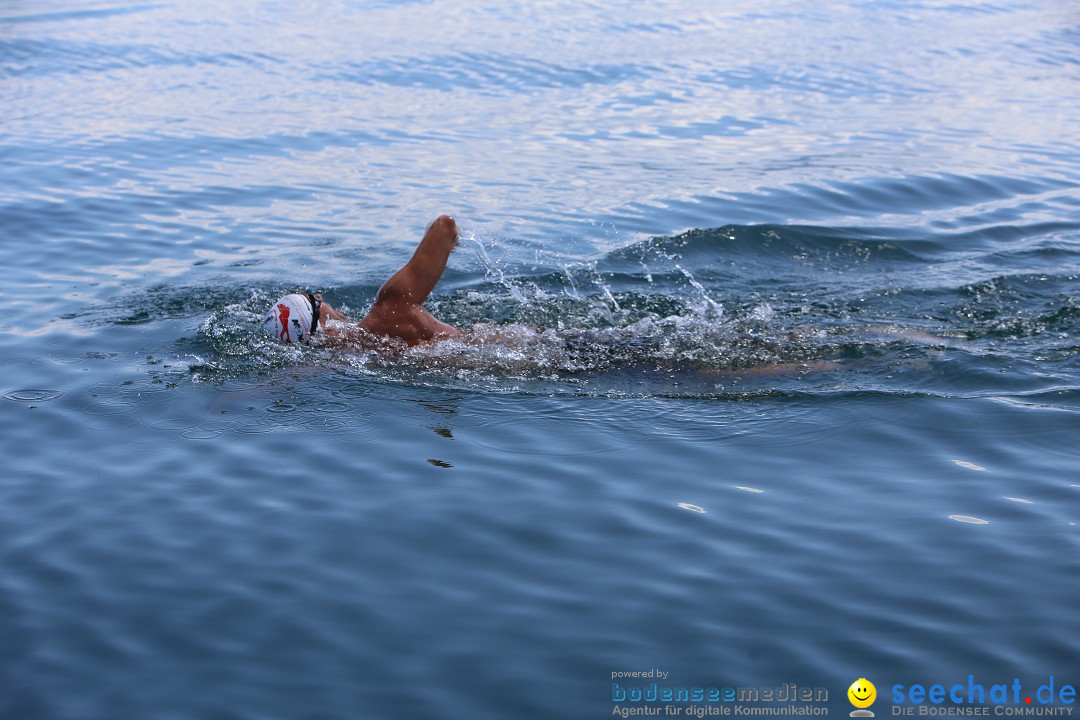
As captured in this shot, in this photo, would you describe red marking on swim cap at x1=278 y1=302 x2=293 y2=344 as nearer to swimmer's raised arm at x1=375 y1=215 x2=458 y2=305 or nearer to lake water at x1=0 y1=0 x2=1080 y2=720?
lake water at x1=0 y1=0 x2=1080 y2=720

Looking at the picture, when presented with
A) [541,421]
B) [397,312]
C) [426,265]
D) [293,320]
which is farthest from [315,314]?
[541,421]

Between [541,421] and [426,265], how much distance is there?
53.7 inches

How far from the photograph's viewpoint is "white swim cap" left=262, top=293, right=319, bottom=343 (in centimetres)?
827

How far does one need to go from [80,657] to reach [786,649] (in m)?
3.19

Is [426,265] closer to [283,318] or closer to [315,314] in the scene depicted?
[315,314]

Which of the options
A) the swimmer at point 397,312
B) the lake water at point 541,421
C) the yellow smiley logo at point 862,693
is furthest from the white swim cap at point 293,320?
the yellow smiley logo at point 862,693

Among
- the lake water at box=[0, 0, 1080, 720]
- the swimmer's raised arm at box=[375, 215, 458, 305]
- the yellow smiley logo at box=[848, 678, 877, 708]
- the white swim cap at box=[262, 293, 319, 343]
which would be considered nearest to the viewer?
the yellow smiley logo at box=[848, 678, 877, 708]

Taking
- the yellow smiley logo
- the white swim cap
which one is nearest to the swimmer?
the white swim cap

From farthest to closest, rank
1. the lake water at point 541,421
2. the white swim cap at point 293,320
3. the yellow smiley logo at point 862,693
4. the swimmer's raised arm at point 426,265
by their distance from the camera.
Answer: the white swim cap at point 293,320 → the swimmer's raised arm at point 426,265 → the lake water at point 541,421 → the yellow smiley logo at point 862,693

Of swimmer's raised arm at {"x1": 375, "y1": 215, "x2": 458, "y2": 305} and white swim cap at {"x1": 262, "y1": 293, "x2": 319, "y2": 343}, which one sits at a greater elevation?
swimmer's raised arm at {"x1": 375, "y1": 215, "x2": 458, "y2": 305}

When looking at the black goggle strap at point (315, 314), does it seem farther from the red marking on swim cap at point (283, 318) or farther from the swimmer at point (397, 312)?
the red marking on swim cap at point (283, 318)

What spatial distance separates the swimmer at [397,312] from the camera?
775 cm

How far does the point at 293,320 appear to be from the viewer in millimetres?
8281

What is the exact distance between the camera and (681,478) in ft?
21.7
